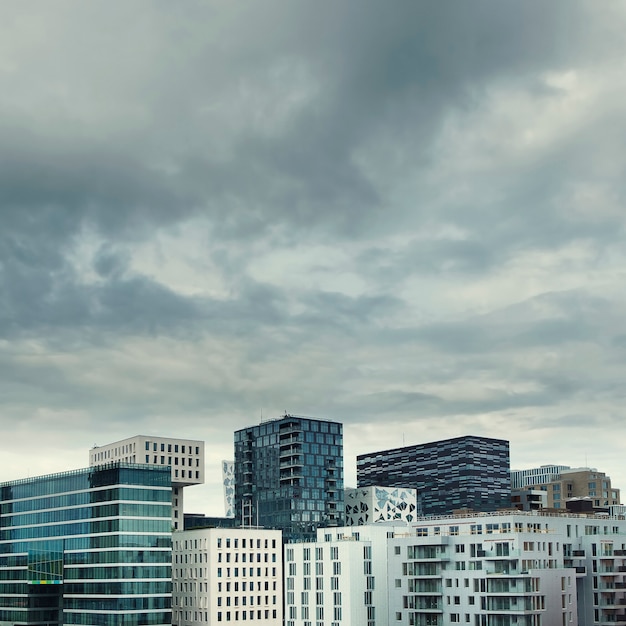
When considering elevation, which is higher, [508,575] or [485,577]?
[508,575]

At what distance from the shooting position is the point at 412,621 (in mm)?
190000

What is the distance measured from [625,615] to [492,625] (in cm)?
3165

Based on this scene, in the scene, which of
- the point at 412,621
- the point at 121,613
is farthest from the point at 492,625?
the point at 121,613

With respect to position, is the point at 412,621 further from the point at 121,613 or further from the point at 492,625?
the point at 121,613

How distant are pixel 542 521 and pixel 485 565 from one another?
76.2 feet

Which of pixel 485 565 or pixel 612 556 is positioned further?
pixel 612 556

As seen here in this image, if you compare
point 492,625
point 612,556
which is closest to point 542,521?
point 612,556

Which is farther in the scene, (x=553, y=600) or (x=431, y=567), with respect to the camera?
(x=431, y=567)

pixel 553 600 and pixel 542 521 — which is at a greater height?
pixel 542 521

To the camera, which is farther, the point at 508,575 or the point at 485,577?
the point at 485,577

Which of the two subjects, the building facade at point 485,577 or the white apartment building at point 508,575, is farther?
the white apartment building at point 508,575

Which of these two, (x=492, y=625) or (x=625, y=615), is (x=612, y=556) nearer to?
(x=625, y=615)

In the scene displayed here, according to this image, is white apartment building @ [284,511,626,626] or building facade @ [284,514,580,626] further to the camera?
white apartment building @ [284,511,626,626]

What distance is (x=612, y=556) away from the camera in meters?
193
